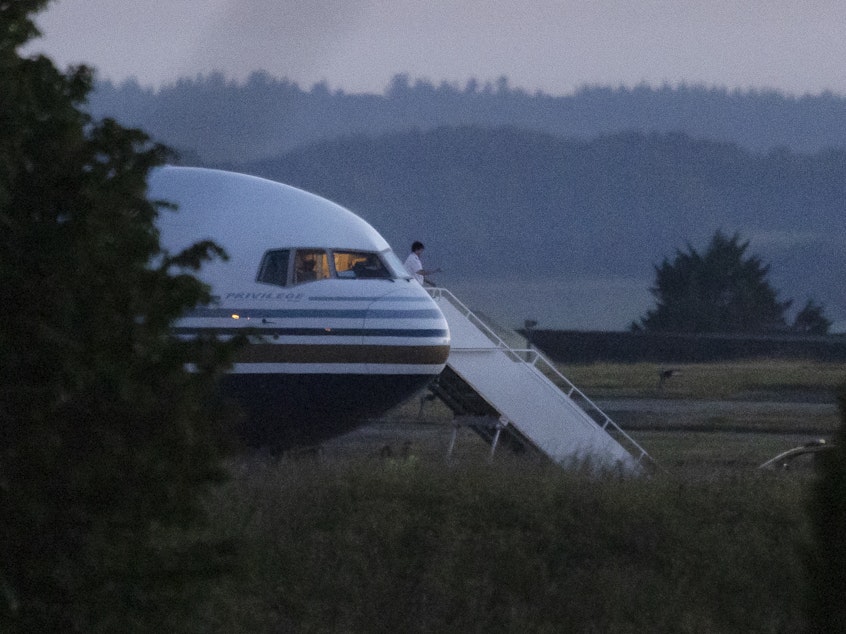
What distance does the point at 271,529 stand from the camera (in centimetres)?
1380

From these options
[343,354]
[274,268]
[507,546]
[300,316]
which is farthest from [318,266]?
[507,546]

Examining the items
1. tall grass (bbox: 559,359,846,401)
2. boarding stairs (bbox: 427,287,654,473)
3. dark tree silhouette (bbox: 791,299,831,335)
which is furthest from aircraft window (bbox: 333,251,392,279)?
dark tree silhouette (bbox: 791,299,831,335)

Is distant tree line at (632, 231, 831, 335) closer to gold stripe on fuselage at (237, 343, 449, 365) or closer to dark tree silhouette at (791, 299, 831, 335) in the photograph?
dark tree silhouette at (791, 299, 831, 335)

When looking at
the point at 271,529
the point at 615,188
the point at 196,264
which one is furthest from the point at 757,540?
the point at 615,188

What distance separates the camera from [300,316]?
1750 cm

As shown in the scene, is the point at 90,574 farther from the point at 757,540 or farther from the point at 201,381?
the point at 757,540

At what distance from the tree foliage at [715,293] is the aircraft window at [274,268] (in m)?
54.9

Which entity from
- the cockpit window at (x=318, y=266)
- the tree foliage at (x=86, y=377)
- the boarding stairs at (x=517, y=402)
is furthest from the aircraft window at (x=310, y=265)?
the tree foliage at (x=86, y=377)

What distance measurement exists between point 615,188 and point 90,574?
113 m

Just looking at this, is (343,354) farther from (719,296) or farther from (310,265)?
(719,296)

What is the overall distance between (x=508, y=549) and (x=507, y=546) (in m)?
0.05

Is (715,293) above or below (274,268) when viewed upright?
above

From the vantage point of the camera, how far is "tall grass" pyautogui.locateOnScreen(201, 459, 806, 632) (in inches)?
499

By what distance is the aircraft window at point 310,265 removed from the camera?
17750mm
